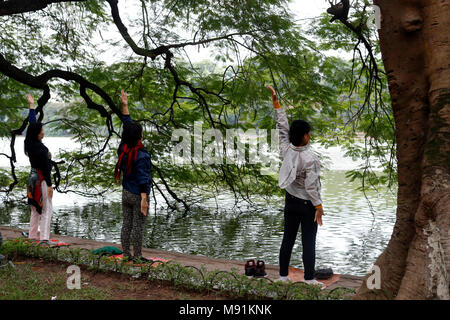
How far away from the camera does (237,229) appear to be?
10.9 metres

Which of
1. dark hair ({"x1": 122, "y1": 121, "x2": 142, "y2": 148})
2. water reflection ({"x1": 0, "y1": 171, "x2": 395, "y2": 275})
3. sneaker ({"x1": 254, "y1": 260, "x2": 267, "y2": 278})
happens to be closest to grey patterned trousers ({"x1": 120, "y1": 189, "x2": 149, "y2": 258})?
dark hair ({"x1": 122, "y1": 121, "x2": 142, "y2": 148})

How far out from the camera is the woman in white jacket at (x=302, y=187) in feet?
14.1

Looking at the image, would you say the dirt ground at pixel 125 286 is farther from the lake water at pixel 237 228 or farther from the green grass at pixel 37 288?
the lake water at pixel 237 228

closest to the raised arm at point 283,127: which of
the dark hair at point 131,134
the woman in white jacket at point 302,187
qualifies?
the woman in white jacket at point 302,187

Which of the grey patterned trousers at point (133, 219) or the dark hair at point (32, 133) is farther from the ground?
the dark hair at point (32, 133)

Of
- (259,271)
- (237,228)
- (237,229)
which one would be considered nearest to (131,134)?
(259,271)

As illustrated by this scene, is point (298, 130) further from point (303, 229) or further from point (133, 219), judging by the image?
point (133, 219)

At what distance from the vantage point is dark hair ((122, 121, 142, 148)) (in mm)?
5055

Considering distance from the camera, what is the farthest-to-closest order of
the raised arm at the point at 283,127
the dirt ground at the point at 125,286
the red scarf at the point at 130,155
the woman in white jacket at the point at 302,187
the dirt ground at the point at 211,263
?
the red scarf at the point at 130,155, the dirt ground at the point at 211,263, the raised arm at the point at 283,127, the woman in white jacket at the point at 302,187, the dirt ground at the point at 125,286

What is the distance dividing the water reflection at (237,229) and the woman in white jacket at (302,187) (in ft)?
10.8

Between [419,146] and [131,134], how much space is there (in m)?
3.05

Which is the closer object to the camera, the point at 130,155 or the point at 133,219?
the point at 130,155

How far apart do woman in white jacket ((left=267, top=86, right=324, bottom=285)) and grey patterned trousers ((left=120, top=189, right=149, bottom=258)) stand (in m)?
1.76

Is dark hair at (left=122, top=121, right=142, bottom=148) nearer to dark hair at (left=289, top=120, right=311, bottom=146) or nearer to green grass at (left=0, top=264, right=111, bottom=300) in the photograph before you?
green grass at (left=0, top=264, right=111, bottom=300)
